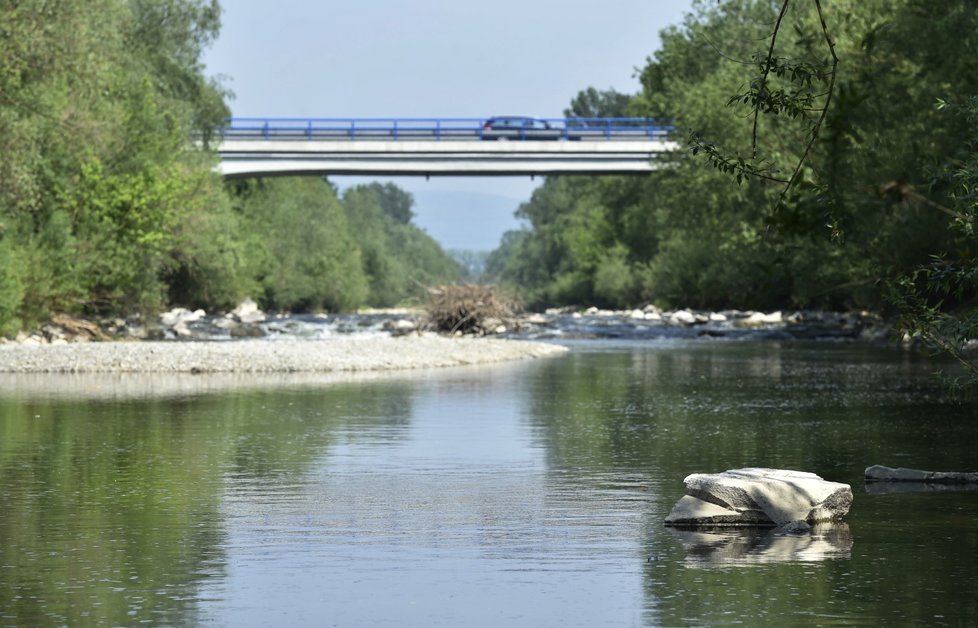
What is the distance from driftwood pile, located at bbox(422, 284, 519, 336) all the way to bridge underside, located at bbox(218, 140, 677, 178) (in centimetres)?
1962

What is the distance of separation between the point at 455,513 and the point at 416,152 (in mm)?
59609

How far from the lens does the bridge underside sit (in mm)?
71312

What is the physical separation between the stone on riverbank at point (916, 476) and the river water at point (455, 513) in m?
0.23

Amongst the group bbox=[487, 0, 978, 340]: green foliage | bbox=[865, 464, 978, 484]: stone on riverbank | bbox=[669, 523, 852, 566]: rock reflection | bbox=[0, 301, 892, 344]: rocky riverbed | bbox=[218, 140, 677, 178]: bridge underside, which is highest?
bbox=[218, 140, 677, 178]: bridge underside

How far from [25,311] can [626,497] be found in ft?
105

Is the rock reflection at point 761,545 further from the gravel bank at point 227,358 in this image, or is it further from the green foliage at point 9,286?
the green foliage at point 9,286

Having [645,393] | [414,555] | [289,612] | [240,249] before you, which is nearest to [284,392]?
[645,393]

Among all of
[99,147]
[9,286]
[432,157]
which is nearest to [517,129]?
[432,157]

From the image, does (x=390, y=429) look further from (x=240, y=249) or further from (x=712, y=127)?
(x=712, y=127)

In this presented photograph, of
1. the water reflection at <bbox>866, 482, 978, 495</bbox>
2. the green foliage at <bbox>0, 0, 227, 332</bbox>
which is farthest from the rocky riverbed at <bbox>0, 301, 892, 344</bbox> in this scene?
the water reflection at <bbox>866, 482, 978, 495</bbox>

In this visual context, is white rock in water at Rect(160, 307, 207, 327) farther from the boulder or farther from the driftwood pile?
the boulder

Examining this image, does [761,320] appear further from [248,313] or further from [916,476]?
[916,476]

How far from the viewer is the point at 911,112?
3872cm

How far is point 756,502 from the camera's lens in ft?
40.4
